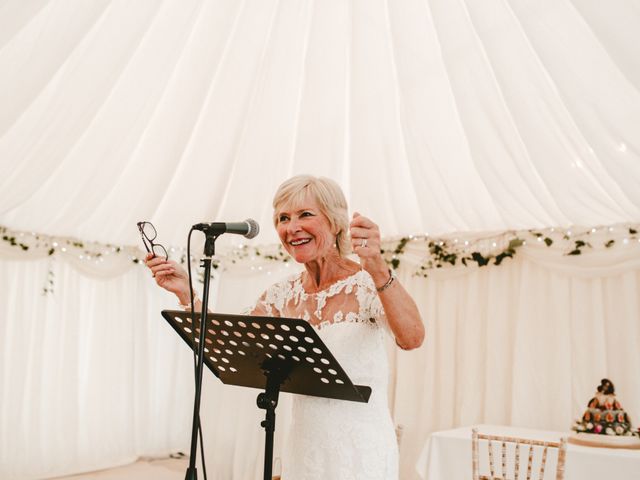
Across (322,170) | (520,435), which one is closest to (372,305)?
(520,435)

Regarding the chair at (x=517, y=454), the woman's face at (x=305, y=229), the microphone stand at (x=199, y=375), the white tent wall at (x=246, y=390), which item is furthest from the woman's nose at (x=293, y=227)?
the white tent wall at (x=246, y=390)

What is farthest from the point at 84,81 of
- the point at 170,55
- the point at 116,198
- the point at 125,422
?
the point at 125,422

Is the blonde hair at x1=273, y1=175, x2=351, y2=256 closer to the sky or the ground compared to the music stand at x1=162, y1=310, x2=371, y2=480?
closer to the sky

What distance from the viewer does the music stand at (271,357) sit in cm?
168

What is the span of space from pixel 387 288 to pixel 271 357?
0.37 meters

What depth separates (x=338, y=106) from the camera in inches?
183

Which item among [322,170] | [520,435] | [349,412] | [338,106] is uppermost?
[338,106]

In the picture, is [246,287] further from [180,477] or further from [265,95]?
[265,95]

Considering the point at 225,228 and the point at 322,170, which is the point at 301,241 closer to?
the point at 225,228

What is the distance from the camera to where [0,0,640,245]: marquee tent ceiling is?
3.59m

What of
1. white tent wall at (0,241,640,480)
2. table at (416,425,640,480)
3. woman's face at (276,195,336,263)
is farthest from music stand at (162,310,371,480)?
white tent wall at (0,241,640,480)

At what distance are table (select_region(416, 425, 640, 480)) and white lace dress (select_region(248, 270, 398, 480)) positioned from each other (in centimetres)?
166

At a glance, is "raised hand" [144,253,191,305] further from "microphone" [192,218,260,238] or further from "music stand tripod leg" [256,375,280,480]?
"music stand tripod leg" [256,375,280,480]

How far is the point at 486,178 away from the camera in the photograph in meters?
4.57
